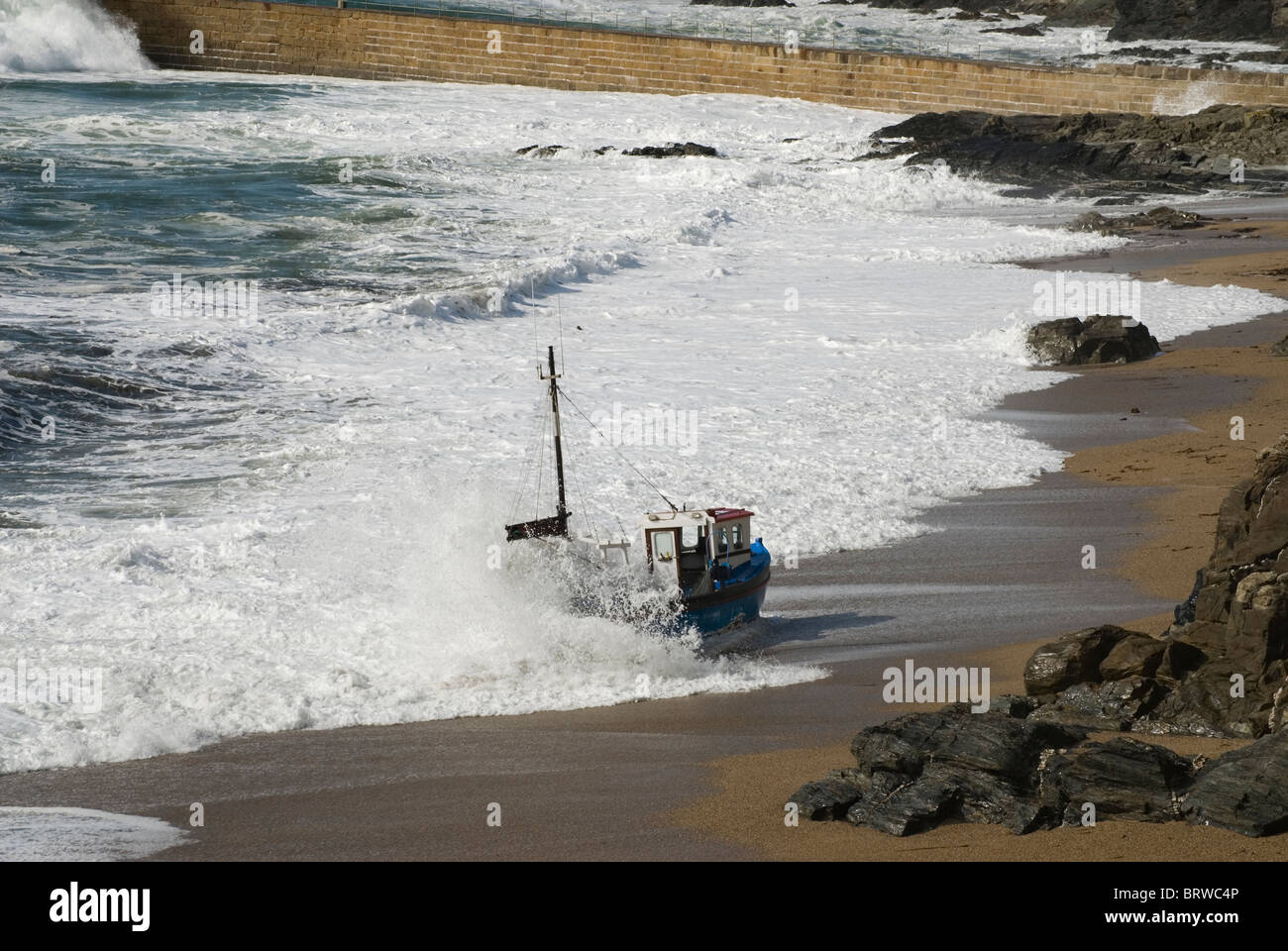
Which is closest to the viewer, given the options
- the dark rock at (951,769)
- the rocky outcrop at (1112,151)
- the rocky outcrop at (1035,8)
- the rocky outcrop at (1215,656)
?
the dark rock at (951,769)

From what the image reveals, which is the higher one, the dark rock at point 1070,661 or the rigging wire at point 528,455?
the rigging wire at point 528,455

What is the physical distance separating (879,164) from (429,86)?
2059 cm

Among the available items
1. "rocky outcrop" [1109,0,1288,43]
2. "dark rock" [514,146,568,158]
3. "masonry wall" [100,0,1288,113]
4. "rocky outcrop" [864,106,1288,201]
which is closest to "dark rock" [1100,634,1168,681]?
"rocky outcrop" [864,106,1288,201]

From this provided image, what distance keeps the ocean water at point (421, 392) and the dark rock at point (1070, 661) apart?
6.22 feet

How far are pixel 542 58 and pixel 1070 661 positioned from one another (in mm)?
51080

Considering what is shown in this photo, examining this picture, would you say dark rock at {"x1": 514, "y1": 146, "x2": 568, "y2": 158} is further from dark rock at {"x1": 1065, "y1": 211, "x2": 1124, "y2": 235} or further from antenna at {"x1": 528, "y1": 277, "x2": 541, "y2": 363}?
antenna at {"x1": 528, "y1": 277, "x2": 541, "y2": 363}

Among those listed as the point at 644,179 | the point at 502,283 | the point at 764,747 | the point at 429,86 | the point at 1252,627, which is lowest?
the point at 764,747

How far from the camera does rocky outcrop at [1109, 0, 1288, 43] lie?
6562cm

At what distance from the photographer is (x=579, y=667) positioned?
1115 centimetres

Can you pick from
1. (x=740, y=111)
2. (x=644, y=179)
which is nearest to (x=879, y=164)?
(x=644, y=179)

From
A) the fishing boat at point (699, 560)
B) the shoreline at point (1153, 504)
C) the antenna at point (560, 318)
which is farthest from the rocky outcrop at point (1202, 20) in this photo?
the fishing boat at point (699, 560)

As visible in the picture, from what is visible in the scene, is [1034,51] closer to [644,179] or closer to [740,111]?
[740,111]

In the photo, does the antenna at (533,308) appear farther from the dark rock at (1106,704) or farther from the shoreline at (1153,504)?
the dark rock at (1106,704)

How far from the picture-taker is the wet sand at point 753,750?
812cm
